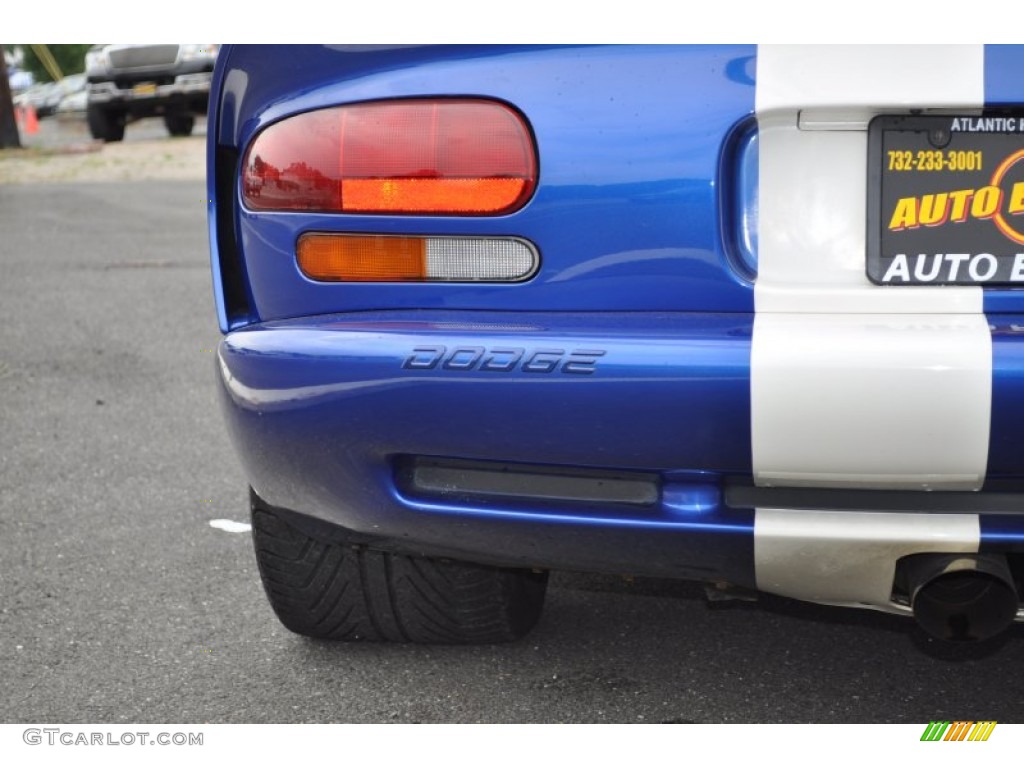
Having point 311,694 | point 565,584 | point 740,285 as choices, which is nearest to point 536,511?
point 740,285

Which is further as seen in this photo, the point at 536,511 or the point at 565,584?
the point at 565,584

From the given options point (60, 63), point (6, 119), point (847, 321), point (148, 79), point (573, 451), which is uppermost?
point (847, 321)

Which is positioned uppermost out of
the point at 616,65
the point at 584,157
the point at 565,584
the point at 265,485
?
the point at 616,65

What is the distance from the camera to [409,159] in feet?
6.95

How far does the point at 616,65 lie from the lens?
2.06 metres

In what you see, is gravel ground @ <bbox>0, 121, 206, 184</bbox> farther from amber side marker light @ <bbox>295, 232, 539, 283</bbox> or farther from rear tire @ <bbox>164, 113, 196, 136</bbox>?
amber side marker light @ <bbox>295, 232, 539, 283</bbox>

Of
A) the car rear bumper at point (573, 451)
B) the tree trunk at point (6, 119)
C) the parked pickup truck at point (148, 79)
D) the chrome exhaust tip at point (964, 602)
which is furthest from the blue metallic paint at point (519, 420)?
the tree trunk at point (6, 119)

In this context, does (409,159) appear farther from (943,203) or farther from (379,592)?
(379,592)

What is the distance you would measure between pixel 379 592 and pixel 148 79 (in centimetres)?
1433

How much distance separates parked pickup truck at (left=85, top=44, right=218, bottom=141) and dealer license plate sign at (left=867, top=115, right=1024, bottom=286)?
14.4 meters

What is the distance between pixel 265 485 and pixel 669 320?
0.73m

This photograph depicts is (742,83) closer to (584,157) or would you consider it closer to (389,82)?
(584,157)
